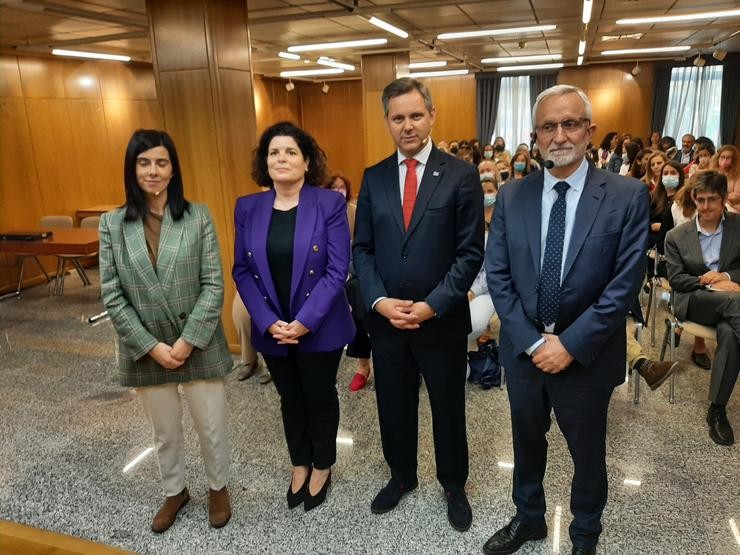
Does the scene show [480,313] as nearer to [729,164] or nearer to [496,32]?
[729,164]

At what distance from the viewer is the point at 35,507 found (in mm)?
2824

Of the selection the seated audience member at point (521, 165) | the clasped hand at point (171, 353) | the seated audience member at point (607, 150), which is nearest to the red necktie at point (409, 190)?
the clasped hand at point (171, 353)

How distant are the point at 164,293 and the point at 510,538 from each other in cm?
182

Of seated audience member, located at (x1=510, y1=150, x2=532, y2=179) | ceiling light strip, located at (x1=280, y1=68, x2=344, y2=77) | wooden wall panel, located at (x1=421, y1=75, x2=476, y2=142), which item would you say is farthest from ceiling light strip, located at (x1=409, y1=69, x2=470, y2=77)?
seated audience member, located at (x1=510, y1=150, x2=532, y2=179)

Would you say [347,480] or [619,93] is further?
[619,93]

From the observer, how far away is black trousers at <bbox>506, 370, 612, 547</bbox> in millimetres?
2098

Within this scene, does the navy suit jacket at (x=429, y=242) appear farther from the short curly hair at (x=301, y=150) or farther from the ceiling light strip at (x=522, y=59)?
the ceiling light strip at (x=522, y=59)

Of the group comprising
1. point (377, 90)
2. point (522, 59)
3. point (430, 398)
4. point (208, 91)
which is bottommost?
point (430, 398)

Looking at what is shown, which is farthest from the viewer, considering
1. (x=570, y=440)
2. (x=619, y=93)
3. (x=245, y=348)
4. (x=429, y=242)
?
(x=619, y=93)

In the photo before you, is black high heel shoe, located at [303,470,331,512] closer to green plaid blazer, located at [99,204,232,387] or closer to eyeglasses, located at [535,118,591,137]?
green plaid blazer, located at [99,204,232,387]

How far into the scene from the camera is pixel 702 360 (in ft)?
13.8

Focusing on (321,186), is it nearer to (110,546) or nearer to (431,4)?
(110,546)

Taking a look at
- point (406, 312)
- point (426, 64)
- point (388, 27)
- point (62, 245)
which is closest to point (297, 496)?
point (406, 312)

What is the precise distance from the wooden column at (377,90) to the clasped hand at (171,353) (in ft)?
26.6
